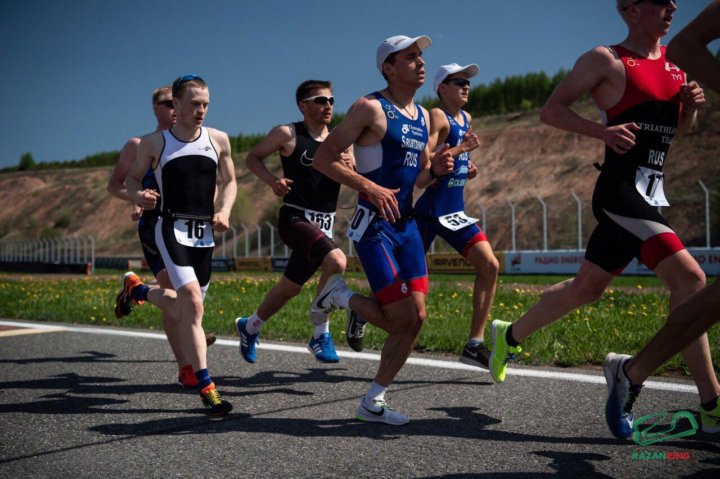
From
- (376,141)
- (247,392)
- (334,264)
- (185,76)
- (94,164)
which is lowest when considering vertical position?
(247,392)

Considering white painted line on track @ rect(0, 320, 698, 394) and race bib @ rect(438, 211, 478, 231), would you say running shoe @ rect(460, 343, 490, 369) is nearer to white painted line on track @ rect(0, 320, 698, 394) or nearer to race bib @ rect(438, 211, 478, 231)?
white painted line on track @ rect(0, 320, 698, 394)

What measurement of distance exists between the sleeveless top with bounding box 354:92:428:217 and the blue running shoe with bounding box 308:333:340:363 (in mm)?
2126

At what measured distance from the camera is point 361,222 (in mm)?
4488

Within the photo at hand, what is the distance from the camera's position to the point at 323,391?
5254mm

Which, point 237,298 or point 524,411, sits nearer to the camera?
point 524,411

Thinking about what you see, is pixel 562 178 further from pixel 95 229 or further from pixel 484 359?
pixel 95 229

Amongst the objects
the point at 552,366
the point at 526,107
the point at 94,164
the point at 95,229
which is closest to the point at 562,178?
the point at 526,107

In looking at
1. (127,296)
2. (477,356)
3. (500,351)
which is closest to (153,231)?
(127,296)

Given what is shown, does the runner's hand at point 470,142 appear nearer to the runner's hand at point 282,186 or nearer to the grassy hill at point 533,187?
the runner's hand at point 282,186

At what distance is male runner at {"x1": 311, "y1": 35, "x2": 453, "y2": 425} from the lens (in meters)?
4.32

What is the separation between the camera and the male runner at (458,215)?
18.8 feet

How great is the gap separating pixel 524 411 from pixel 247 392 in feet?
6.71

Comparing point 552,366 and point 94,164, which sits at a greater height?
point 94,164

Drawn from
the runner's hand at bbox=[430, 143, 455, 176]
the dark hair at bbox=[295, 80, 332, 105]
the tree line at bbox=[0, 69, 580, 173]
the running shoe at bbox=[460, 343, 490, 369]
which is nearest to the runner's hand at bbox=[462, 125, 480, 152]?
the runner's hand at bbox=[430, 143, 455, 176]
